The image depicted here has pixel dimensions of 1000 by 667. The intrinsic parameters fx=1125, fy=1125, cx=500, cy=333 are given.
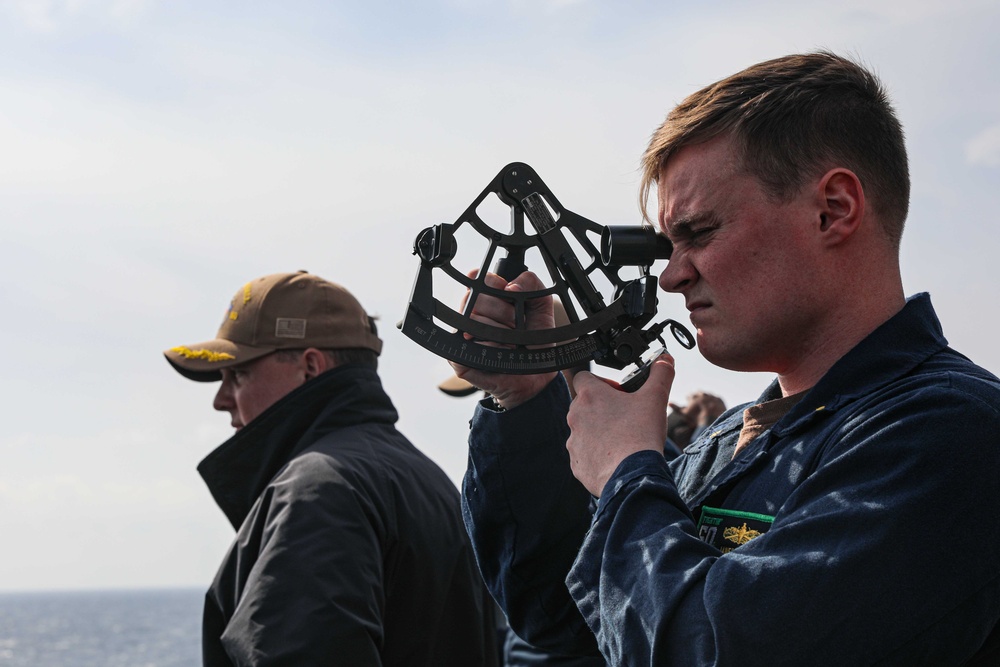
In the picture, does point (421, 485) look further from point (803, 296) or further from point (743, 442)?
point (803, 296)

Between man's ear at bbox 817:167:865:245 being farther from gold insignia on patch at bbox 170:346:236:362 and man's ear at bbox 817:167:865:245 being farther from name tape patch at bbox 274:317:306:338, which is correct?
gold insignia on patch at bbox 170:346:236:362

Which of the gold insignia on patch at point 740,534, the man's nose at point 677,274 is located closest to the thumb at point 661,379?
the man's nose at point 677,274

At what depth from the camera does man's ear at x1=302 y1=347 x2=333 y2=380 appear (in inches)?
148

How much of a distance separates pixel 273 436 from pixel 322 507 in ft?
2.19

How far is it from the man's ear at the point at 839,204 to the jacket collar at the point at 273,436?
2010mm

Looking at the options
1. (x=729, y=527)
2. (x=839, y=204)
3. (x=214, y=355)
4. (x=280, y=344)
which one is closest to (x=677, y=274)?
(x=839, y=204)

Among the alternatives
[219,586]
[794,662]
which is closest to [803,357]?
[794,662]

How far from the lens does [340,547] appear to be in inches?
115

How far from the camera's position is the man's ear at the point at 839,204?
6.16 feet

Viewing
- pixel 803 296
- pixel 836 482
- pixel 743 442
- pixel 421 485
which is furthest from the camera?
pixel 421 485

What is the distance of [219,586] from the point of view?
3121 millimetres

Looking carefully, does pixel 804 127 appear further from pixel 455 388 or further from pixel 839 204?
pixel 455 388

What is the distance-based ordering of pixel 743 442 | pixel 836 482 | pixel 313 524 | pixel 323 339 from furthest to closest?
pixel 323 339 < pixel 313 524 < pixel 743 442 < pixel 836 482

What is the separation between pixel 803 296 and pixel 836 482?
1.25 ft
